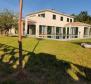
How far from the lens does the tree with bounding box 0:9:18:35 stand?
3222 cm

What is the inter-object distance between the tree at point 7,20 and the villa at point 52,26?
109 inches

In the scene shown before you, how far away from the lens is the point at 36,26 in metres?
37.3

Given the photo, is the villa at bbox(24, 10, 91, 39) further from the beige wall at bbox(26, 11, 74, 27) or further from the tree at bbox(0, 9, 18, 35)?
the tree at bbox(0, 9, 18, 35)

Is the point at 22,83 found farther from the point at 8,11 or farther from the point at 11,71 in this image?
the point at 8,11

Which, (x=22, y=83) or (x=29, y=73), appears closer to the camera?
(x=22, y=83)

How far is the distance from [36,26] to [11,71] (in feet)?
91.6

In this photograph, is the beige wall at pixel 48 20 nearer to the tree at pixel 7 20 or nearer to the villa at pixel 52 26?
the villa at pixel 52 26

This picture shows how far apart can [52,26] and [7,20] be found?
12003 mm

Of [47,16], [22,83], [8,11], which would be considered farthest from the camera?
[47,16]

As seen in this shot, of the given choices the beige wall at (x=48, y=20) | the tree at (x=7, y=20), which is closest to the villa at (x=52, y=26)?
the beige wall at (x=48, y=20)

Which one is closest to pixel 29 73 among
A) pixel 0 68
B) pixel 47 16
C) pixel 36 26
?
pixel 0 68

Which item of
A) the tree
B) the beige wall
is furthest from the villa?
the tree

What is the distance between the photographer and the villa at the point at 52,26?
3719 cm

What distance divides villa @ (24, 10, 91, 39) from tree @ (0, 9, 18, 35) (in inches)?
109
